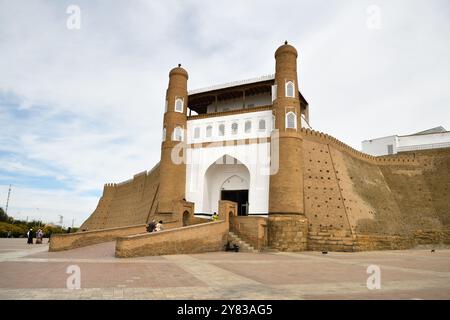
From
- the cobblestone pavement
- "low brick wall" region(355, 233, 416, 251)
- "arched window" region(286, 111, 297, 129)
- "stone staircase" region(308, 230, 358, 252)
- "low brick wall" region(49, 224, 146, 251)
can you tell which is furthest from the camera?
"arched window" region(286, 111, 297, 129)

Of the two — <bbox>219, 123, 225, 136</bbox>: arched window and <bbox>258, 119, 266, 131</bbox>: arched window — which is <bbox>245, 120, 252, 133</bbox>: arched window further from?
<bbox>219, 123, 225, 136</bbox>: arched window

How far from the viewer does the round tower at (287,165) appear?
19141 mm

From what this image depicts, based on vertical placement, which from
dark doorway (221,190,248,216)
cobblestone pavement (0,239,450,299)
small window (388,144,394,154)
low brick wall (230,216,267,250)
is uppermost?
small window (388,144,394,154)

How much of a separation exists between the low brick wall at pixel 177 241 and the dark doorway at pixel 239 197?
5.77 m

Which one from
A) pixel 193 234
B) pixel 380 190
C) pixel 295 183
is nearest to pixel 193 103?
pixel 295 183

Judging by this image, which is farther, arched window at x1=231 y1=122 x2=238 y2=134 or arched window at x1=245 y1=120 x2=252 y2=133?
arched window at x1=231 y1=122 x2=238 y2=134

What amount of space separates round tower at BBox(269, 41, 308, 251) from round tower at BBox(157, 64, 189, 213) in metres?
6.79

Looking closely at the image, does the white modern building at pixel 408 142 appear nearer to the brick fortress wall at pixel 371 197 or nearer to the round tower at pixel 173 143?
the brick fortress wall at pixel 371 197

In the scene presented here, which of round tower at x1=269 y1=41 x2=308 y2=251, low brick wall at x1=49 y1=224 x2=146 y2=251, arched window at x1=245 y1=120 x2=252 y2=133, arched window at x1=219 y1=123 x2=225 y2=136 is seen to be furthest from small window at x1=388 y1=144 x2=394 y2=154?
low brick wall at x1=49 y1=224 x2=146 y2=251

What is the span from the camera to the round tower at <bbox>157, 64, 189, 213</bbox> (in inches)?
906

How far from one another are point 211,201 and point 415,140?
2500cm

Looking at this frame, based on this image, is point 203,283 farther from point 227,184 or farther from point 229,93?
point 229,93
